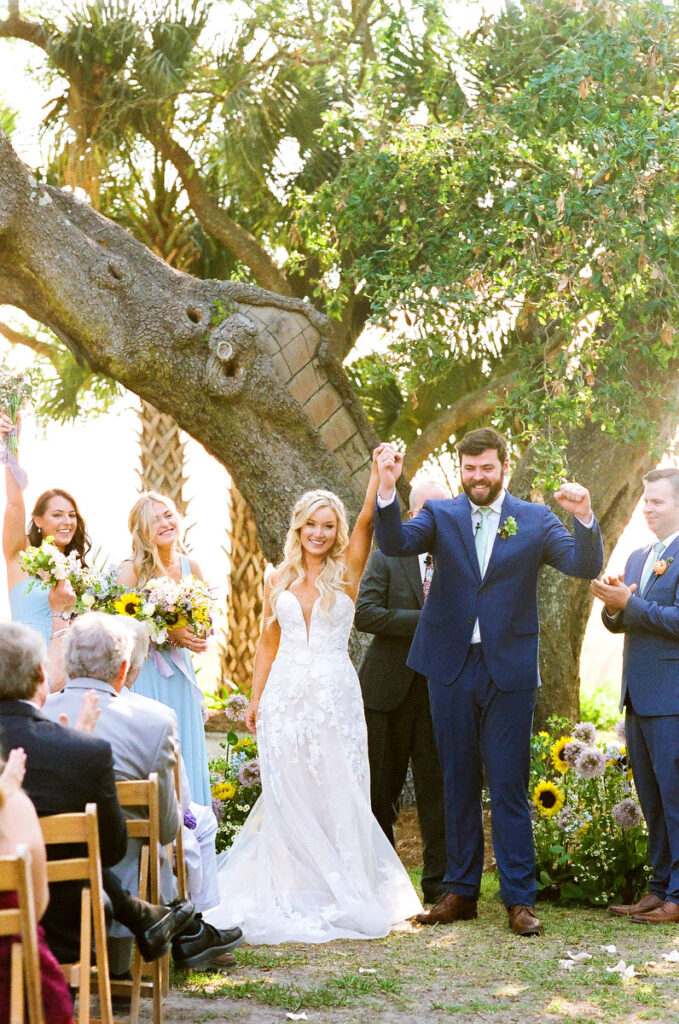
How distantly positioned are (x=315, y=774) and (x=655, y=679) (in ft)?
5.41

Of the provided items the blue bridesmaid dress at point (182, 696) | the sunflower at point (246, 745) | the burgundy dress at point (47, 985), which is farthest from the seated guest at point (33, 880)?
the sunflower at point (246, 745)

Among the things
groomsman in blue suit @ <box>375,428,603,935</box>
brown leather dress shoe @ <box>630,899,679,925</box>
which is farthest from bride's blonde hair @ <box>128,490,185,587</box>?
brown leather dress shoe @ <box>630,899,679,925</box>

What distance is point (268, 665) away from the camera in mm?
5992

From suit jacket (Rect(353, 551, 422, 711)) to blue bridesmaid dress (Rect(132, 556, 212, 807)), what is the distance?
3.39 feet

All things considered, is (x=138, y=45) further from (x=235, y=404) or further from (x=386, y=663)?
(x=386, y=663)

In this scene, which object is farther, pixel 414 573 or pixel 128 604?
pixel 414 573

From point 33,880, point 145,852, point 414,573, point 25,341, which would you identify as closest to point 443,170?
point 414,573

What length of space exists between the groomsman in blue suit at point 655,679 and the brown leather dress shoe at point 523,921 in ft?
1.78

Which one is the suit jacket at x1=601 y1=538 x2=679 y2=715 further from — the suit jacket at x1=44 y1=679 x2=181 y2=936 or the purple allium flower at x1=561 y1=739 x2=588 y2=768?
the suit jacket at x1=44 y1=679 x2=181 y2=936

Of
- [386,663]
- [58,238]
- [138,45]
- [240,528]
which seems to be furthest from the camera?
[240,528]

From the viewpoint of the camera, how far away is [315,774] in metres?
5.59

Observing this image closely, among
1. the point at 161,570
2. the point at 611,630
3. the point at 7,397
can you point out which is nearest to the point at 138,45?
the point at 7,397

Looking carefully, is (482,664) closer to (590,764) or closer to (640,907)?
(590,764)

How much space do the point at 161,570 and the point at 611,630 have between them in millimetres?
2243
